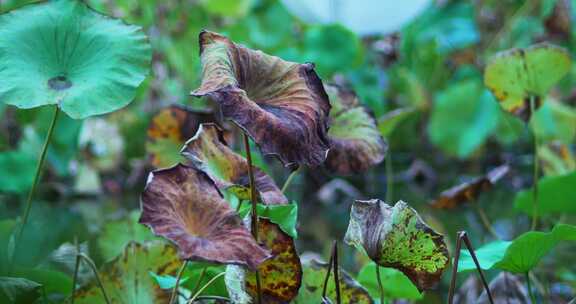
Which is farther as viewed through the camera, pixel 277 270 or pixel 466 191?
pixel 466 191

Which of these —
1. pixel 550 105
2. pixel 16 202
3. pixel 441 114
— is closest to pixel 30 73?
pixel 16 202

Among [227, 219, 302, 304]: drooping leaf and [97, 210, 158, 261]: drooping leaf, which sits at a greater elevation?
[97, 210, 158, 261]: drooping leaf

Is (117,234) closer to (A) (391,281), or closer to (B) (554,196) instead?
(A) (391,281)

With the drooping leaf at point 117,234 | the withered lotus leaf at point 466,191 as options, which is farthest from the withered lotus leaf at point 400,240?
the drooping leaf at point 117,234

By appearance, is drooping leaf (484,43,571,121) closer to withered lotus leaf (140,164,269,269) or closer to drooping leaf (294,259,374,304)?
drooping leaf (294,259,374,304)

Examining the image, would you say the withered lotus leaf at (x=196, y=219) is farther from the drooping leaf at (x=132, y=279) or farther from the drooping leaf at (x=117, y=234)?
the drooping leaf at (x=117, y=234)

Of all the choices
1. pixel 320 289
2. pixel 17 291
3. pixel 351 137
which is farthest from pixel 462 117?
pixel 17 291

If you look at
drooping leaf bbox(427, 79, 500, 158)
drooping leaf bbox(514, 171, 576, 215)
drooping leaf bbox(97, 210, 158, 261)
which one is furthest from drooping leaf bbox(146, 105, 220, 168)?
drooping leaf bbox(427, 79, 500, 158)
